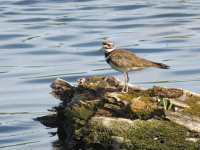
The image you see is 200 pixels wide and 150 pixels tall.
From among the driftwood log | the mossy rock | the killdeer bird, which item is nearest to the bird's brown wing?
the killdeer bird

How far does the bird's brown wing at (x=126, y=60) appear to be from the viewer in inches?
578

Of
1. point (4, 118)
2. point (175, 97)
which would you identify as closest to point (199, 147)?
point (175, 97)

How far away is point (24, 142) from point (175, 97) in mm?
3661

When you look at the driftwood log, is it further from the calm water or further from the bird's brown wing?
the calm water

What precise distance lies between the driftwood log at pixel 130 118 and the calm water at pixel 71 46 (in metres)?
1.50

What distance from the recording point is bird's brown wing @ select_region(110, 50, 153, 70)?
14.7 meters

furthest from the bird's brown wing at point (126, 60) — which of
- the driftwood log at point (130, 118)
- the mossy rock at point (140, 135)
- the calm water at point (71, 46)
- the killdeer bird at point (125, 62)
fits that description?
the mossy rock at point (140, 135)

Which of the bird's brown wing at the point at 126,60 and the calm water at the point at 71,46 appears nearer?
the bird's brown wing at the point at 126,60

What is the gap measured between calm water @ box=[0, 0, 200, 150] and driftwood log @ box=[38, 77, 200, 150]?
1498 millimetres

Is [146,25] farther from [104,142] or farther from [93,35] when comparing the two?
[104,142]

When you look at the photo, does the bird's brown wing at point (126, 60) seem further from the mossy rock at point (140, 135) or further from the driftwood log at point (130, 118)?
the mossy rock at point (140, 135)

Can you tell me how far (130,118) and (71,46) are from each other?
1441 cm

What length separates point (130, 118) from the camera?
13.0 meters

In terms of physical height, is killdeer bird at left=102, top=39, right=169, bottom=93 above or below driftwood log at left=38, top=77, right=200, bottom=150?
above
